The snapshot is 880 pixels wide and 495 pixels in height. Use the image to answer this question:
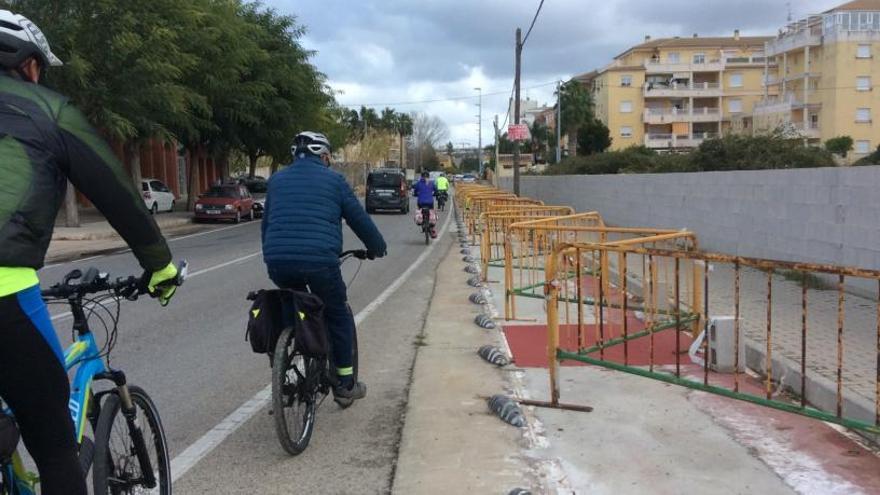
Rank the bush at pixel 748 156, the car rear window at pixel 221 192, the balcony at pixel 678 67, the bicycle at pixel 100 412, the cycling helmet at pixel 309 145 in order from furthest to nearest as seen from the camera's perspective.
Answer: the balcony at pixel 678 67 → the car rear window at pixel 221 192 → the bush at pixel 748 156 → the cycling helmet at pixel 309 145 → the bicycle at pixel 100 412

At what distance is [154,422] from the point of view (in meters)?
3.26

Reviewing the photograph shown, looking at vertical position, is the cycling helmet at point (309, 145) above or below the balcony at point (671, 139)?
below

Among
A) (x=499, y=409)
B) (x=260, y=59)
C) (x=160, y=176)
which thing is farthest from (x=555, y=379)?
(x=160, y=176)

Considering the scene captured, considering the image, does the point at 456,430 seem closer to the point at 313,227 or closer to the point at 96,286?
the point at 313,227

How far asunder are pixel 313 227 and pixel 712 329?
350 centimetres

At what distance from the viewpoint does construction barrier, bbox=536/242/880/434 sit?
182 inches

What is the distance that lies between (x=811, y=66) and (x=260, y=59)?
54560mm

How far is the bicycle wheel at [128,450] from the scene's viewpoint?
2775 mm

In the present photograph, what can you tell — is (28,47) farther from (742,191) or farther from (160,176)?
(160,176)

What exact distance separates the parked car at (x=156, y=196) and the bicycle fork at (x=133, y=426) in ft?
95.6

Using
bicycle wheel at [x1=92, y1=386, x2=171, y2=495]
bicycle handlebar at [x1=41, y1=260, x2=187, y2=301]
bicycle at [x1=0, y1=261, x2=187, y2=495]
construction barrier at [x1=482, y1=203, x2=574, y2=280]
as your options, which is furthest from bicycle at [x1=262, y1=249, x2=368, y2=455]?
construction barrier at [x1=482, y1=203, x2=574, y2=280]

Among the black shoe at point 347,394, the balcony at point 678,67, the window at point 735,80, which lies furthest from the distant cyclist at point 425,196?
the window at point 735,80

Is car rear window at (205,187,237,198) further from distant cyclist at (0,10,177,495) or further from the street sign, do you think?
distant cyclist at (0,10,177,495)

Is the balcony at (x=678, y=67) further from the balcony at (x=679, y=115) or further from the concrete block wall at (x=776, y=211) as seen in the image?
the concrete block wall at (x=776, y=211)
